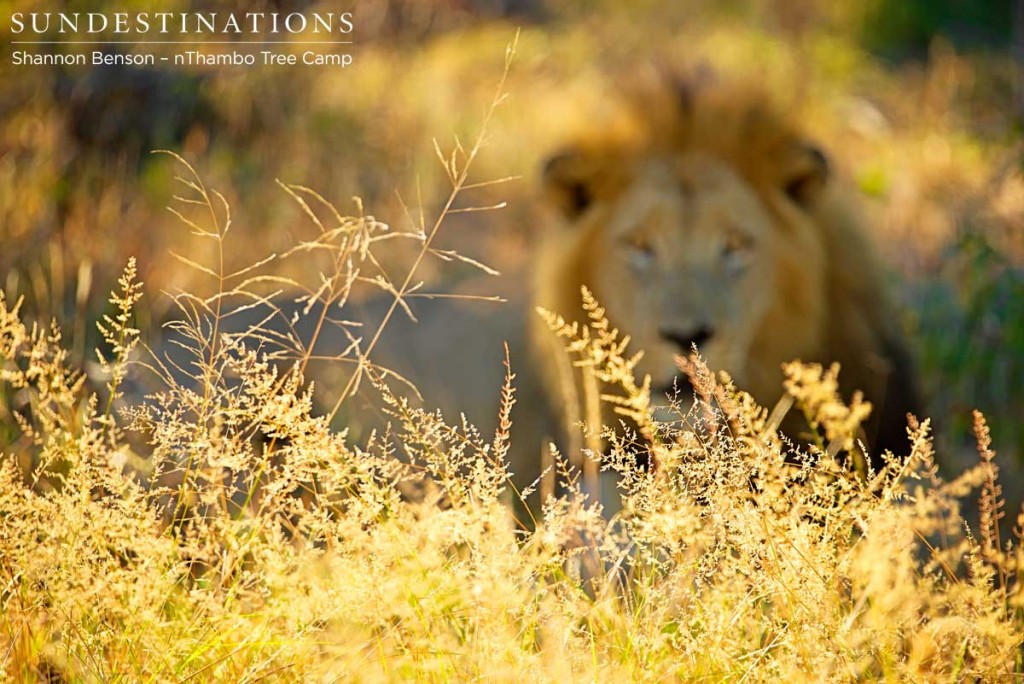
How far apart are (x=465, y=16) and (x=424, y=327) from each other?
11.2 metres

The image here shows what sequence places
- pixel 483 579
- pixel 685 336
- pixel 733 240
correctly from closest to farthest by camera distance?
pixel 483 579 → pixel 685 336 → pixel 733 240

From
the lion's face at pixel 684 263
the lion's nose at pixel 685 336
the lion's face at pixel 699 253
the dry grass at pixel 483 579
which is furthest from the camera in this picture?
the lion's face at pixel 699 253

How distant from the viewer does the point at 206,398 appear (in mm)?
2387

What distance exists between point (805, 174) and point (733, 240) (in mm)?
469

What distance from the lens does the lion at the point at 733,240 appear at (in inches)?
168

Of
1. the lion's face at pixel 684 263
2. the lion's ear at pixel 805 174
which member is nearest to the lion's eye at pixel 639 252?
the lion's face at pixel 684 263

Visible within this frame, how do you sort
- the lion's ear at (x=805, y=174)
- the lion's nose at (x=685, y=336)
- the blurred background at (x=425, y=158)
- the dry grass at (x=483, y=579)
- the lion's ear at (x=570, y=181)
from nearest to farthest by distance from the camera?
the dry grass at (x=483, y=579)
the lion's nose at (x=685, y=336)
the lion's ear at (x=805, y=174)
the lion's ear at (x=570, y=181)
the blurred background at (x=425, y=158)

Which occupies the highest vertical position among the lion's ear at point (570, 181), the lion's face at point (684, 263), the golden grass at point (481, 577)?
the lion's ear at point (570, 181)

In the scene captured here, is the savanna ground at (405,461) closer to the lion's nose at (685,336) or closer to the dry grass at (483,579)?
the dry grass at (483,579)

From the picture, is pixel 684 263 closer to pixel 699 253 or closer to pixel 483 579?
pixel 699 253

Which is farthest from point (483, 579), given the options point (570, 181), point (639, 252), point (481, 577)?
point (570, 181)

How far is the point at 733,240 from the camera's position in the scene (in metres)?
4.28

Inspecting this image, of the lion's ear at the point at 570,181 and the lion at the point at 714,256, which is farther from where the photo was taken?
the lion's ear at the point at 570,181

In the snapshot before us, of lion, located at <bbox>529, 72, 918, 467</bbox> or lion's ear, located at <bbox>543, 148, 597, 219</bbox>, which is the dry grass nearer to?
lion, located at <bbox>529, 72, 918, 467</bbox>
